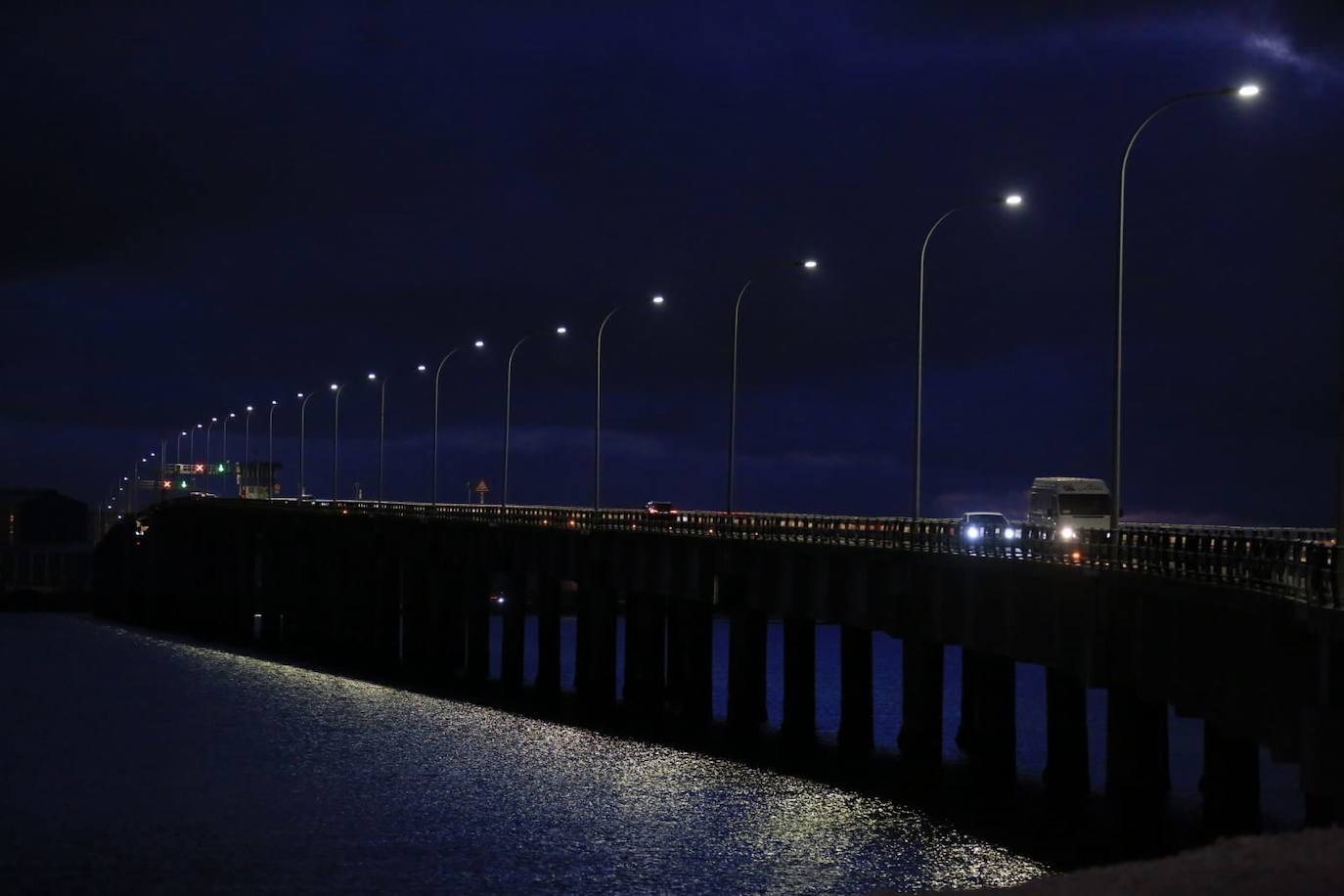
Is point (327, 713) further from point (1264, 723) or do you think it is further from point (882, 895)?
point (882, 895)

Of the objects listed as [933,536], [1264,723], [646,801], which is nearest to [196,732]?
[646,801]

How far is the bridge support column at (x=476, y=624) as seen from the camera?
93688mm

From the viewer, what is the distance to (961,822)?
155 ft

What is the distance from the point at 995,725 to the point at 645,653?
82.2ft

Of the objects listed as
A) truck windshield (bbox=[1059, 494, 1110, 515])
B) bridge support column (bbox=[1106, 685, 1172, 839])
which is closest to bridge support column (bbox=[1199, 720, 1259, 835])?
bridge support column (bbox=[1106, 685, 1172, 839])

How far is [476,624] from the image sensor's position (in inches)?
3703

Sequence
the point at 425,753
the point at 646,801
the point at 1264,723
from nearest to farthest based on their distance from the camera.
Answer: the point at 1264,723
the point at 646,801
the point at 425,753

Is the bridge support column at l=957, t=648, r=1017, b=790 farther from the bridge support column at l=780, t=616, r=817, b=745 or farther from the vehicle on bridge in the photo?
the vehicle on bridge

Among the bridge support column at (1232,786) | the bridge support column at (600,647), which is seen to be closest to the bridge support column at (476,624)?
the bridge support column at (600,647)

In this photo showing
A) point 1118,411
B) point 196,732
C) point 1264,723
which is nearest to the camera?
point 1264,723

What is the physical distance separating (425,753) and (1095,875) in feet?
128

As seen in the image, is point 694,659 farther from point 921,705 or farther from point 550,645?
point 921,705

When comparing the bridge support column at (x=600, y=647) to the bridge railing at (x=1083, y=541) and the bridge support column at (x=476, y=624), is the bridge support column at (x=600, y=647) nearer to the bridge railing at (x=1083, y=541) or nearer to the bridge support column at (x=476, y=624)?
the bridge railing at (x=1083, y=541)

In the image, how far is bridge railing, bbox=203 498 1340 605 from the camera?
34.8 m
